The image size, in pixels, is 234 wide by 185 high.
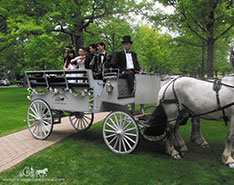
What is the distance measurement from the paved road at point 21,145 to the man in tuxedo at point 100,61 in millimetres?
2471

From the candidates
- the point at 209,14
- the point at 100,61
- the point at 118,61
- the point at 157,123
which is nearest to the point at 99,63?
the point at 100,61

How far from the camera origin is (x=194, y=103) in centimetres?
505

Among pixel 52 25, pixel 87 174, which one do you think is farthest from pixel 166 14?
pixel 87 174

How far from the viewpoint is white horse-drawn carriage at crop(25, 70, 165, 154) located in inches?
216

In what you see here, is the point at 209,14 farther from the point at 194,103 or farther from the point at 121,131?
the point at 121,131

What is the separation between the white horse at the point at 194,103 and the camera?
Result: 4789mm

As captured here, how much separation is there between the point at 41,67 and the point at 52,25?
10.8 metres

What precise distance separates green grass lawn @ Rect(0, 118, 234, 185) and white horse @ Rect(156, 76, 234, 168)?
35 centimetres

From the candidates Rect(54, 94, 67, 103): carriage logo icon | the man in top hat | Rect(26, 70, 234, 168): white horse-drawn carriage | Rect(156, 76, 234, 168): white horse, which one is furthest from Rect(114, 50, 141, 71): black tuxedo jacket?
Rect(54, 94, 67, 103): carriage logo icon

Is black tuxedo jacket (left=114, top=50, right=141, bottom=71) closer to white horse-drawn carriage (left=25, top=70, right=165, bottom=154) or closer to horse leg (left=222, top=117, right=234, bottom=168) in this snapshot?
white horse-drawn carriage (left=25, top=70, right=165, bottom=154)

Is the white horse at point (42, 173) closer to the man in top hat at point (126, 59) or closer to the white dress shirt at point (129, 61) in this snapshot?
the man in top hat at point (126, 59)

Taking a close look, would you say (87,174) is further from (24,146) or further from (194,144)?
(194,144)

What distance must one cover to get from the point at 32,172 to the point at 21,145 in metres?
2.09

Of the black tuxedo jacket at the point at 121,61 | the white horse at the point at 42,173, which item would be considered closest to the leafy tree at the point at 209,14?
the black tuxedo jacket at the point at 121,61
